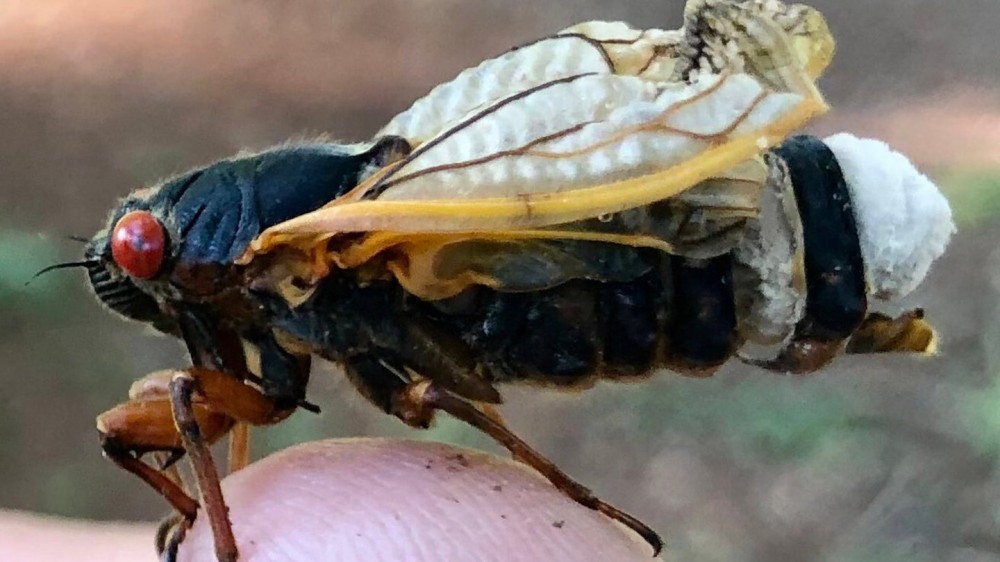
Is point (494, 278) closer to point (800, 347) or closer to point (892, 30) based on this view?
point (800, 347)

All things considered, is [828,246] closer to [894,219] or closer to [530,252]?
[894,219]

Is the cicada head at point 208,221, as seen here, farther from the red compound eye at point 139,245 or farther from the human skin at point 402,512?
the human skin at point 402,512

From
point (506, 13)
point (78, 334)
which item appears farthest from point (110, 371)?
point (506, 13)

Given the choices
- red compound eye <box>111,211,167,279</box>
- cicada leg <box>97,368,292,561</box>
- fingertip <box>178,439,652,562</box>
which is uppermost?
red compound eye <box>111,211,167,279</box>

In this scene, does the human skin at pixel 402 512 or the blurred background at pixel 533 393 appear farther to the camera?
the blurred background at pixel 533 393

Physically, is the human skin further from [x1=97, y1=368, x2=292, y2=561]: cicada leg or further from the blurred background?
the blurred background

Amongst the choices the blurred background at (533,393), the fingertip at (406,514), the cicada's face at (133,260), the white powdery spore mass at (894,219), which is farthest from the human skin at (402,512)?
the blurred background at (533,393)

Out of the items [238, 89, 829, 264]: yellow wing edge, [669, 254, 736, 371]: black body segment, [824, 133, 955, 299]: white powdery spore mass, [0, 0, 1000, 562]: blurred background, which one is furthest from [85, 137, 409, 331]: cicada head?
[0, 0, 1000, 562]: blurred background

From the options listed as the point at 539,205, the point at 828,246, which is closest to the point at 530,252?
the point at 539,205
